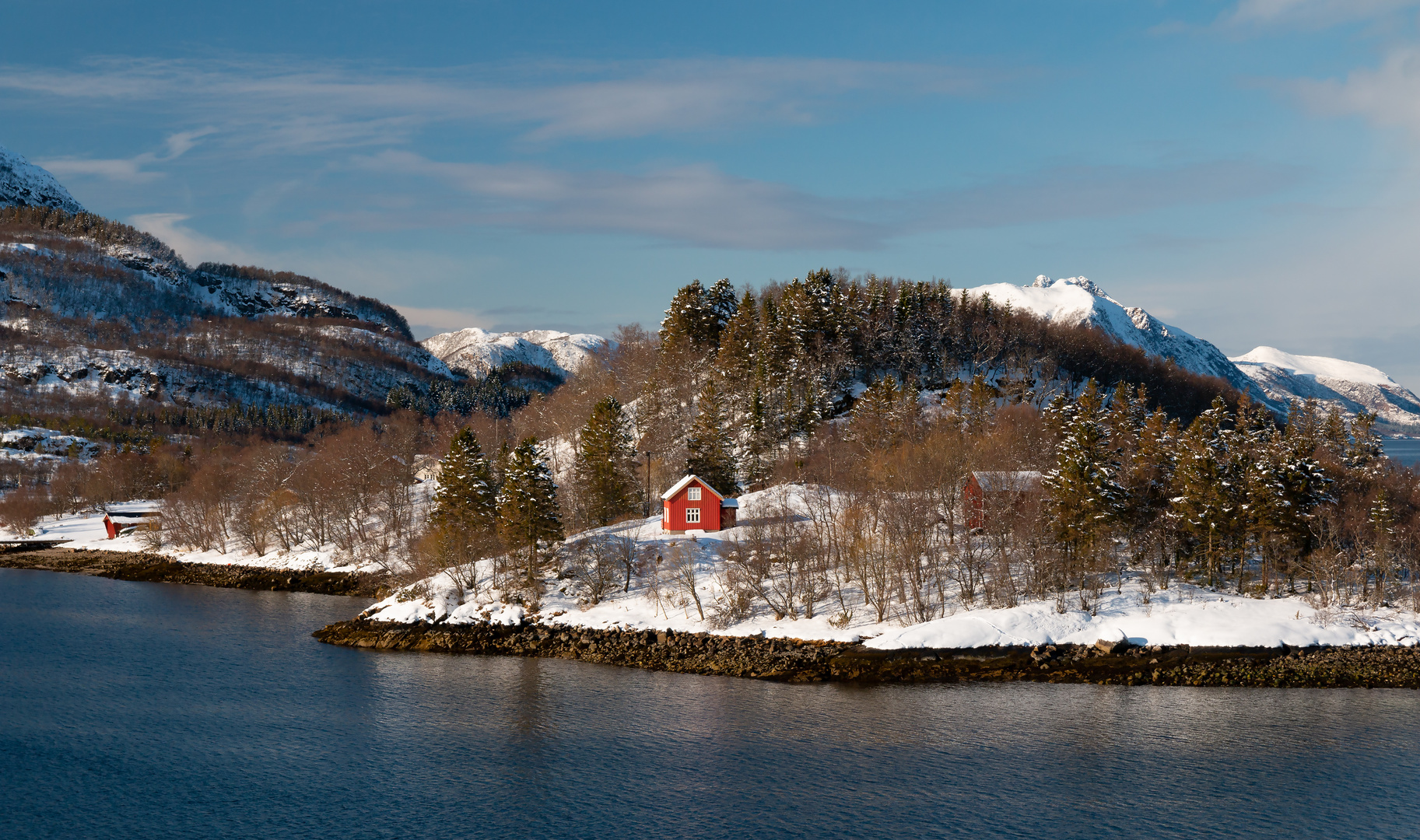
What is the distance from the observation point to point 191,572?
308 feet

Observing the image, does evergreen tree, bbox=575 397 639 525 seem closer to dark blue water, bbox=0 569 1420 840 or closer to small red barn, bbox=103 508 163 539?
dark blue water, bbox=0 569 1420 840

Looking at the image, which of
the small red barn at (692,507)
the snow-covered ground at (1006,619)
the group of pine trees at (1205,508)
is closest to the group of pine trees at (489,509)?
the snow-covered ground at (1006,619)

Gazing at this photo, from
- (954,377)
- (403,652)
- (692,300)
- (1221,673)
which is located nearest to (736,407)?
(692,300)

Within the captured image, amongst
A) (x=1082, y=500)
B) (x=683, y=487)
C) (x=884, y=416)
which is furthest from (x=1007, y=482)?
(x=683, y=487)

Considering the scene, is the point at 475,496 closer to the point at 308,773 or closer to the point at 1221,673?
the point at 308,773

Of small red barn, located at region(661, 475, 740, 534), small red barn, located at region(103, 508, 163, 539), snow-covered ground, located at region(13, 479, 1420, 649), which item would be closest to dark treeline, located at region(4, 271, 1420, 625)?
snow-covered ground, located at region(13, 479, 1420, 649)

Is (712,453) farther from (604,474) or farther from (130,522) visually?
(130,522)

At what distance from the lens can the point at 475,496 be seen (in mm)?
72812

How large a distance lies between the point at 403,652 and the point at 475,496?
1671cm

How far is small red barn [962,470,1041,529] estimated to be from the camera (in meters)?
65.2

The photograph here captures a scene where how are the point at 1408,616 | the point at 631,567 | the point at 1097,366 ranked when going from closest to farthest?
the point at 1408,616
the point at 631,567
the point at 1097,366

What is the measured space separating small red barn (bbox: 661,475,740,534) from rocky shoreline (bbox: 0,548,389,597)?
963 inches

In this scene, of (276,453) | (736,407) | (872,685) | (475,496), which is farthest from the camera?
(276,453)

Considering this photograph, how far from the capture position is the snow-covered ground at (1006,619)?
5462cm
